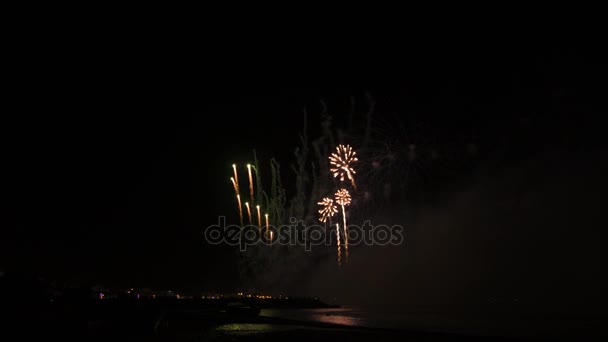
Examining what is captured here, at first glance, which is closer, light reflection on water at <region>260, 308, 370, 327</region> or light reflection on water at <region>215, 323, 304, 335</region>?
light reflection on water at <region>215, 323, 304, 335</region>

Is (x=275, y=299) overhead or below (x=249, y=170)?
below

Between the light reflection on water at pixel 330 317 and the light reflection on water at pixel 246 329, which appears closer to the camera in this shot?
the light reflection on water at pixel 246 329

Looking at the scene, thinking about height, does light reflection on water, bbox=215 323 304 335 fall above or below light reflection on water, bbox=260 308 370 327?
below

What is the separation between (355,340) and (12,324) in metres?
17.3

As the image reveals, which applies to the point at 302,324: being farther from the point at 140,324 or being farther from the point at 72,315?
the point at 72,315

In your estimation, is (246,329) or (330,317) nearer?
(246,329)

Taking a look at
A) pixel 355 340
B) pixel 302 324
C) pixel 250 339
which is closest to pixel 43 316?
pixel 250 339

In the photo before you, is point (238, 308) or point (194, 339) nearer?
point (194, 339)

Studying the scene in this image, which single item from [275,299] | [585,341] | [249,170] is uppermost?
[249,170]

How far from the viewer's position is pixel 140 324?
97.0 ft

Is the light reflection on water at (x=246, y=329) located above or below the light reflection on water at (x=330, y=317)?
below

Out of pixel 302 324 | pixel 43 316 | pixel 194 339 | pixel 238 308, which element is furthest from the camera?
pixel 238 308

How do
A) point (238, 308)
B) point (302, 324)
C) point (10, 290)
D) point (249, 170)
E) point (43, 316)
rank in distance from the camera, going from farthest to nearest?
1. point (249, 170)
2. point (238, 308)
3. point (302, 324)
4. point (10, 290)
5. point (43, 316)

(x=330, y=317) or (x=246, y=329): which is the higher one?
(x=330, y=317)
